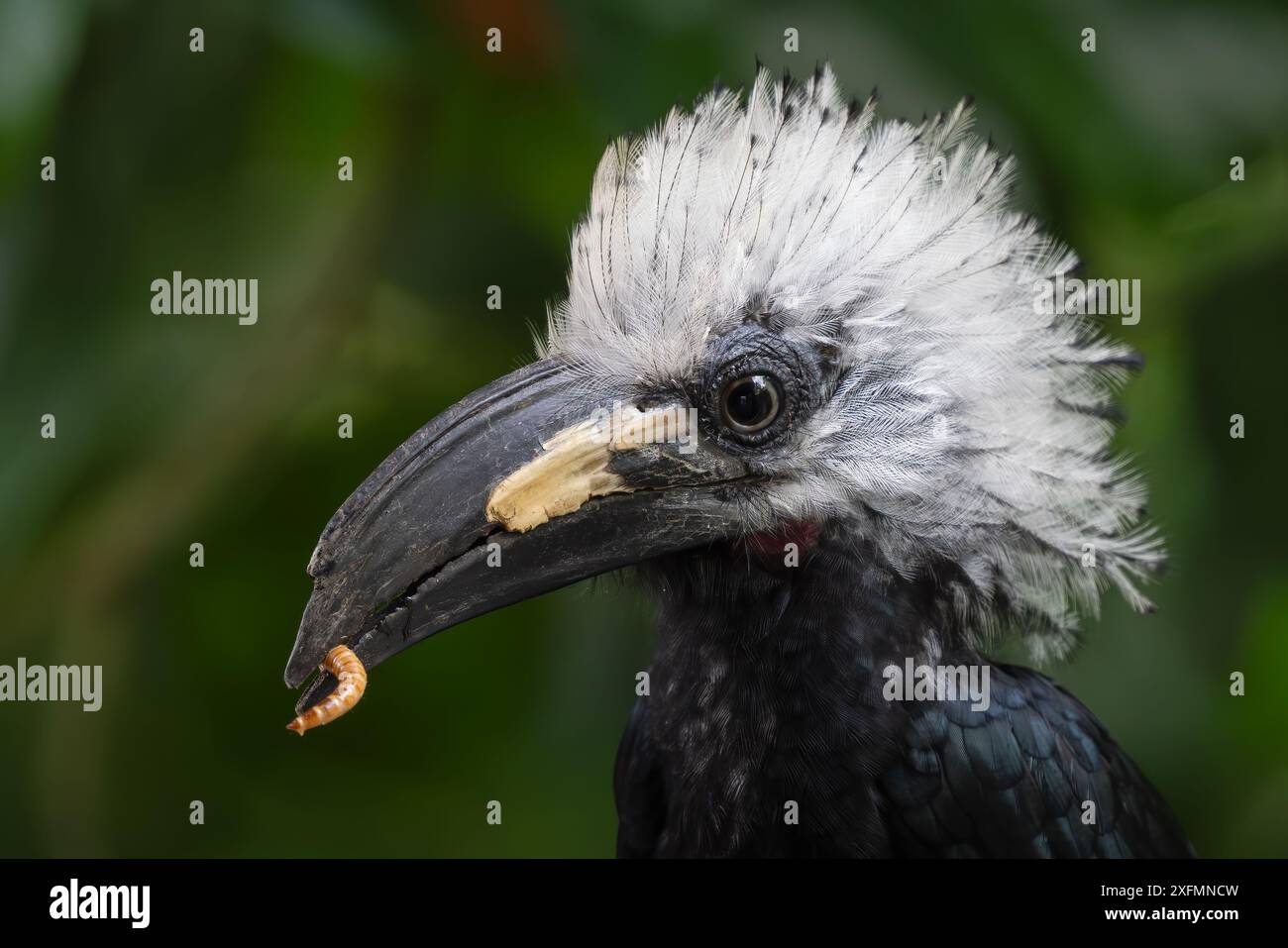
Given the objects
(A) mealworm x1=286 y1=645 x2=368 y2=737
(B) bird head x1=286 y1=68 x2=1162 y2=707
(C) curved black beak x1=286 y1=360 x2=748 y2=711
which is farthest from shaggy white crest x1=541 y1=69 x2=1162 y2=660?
(A) mealworm x1=286 y1=645 x2=368 y2=737

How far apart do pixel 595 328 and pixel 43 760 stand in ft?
9.00

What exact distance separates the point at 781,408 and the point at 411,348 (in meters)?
1.94

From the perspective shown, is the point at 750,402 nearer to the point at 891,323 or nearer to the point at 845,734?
the point at 891,323

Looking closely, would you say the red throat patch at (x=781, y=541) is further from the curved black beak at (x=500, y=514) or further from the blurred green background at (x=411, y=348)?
the blurred green background at (x=411, y=348)

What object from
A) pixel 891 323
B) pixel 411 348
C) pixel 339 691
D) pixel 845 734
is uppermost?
pixel 411 348

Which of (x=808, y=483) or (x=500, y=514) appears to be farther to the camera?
(x=808, y=483)

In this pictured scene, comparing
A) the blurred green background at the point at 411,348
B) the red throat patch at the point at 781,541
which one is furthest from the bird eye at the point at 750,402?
the blurred green background at the point at 411,348

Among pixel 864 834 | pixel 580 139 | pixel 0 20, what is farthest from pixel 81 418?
pixel 864 834

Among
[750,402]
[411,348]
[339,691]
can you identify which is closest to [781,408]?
[750,402]

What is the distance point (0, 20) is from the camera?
294cm

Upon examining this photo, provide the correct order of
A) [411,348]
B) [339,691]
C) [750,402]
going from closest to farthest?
[339,691], [750,402], [411,348]

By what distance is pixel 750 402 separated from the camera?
2.51 metres

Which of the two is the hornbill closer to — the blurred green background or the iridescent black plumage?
Answer: the iridescent black plumage

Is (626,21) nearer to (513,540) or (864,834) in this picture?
(513,540)
